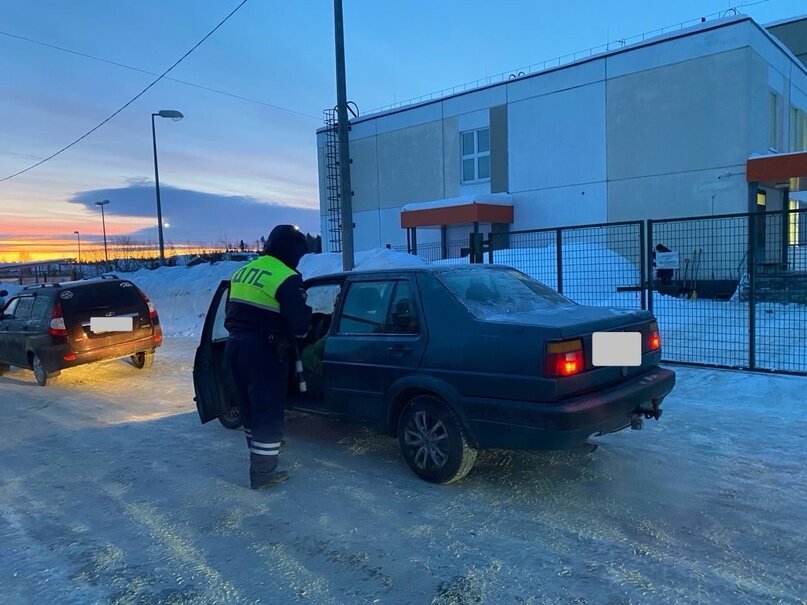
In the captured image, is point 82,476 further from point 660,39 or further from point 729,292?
point 660,39

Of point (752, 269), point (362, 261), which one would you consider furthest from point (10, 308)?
point (752, 269)

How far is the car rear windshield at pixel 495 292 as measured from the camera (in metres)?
4.23

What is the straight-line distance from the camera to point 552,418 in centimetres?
357

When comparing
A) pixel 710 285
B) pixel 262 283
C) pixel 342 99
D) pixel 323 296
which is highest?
pixel 342 99

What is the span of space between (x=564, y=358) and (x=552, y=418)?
377mm

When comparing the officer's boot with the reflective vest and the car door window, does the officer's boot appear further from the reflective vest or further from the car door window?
the car door window

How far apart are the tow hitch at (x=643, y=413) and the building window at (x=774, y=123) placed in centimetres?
1807

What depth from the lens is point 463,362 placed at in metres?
3.94

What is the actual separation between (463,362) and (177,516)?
214cm

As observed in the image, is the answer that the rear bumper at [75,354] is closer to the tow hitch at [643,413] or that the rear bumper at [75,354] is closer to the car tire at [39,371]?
the car tire at [39,371]

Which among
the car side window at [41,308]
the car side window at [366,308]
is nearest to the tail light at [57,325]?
the car side window at [41,308]

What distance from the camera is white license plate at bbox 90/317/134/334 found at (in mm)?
8672

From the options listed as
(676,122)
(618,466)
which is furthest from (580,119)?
(618,466)

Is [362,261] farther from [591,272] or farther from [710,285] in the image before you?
[710,285]
